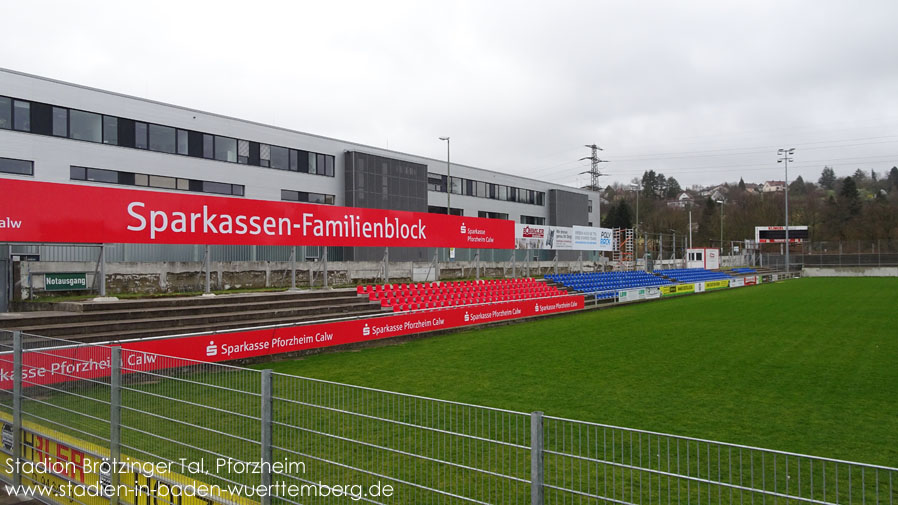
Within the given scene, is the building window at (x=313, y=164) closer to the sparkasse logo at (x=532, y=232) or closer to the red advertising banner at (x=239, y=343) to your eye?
the sparkasse logo at (x=532, y=232)

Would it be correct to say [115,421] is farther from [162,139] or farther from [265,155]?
[265,155]

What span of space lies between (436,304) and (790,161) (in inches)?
1913

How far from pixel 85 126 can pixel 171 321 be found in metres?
16.6

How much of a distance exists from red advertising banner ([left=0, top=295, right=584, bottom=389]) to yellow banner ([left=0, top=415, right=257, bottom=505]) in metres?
0.61

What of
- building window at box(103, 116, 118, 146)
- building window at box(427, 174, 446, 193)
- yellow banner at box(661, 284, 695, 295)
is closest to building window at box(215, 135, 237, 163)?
building window at box(103, 116, 118, 146)

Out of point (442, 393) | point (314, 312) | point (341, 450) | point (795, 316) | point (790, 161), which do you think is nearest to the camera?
point (341, 450)

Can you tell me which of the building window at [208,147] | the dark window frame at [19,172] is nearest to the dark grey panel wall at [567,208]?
the building window at [208,147]

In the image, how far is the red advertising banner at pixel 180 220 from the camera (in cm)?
1147

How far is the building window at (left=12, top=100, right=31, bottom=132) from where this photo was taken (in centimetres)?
2205

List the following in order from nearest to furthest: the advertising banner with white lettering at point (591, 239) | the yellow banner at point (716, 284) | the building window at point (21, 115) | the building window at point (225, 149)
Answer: the building window at point (21, 115) < the building window at point (225, 149) < the advertising banner with white lettering at point (591, 239) < the yellow banner at point (716, 284)

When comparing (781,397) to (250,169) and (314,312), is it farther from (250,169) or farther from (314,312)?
(250,169)

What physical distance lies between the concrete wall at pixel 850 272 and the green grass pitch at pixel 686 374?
4405 cm

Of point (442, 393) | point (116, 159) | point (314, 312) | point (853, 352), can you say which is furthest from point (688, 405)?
point (116, 159)

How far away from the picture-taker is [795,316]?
2166cm
